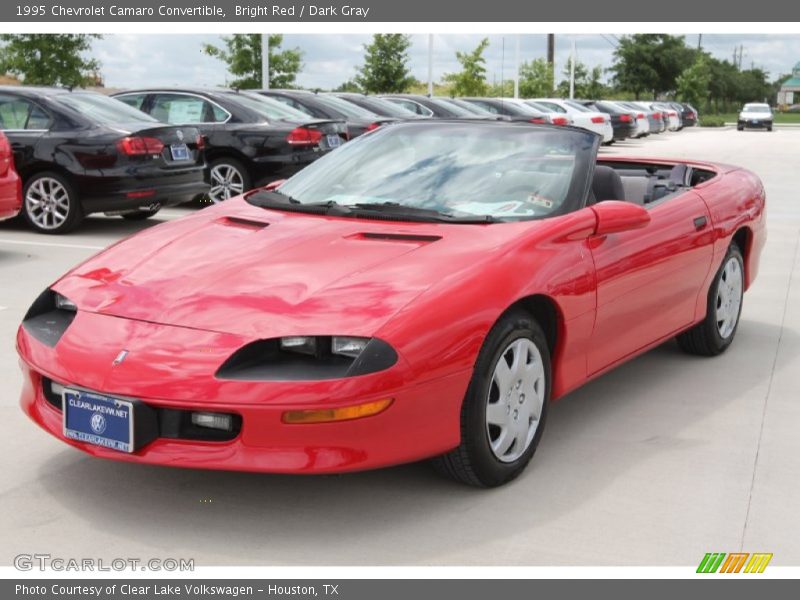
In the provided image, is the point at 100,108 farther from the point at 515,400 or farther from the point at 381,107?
the point at 515,400

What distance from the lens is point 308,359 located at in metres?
Result: 3.61

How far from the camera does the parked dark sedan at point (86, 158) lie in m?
10.5

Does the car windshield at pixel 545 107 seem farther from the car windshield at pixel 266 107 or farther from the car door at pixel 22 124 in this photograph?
the car door at pixel 22 124

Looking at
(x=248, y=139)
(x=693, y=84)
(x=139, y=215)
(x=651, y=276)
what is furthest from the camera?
(x=693, y=84)

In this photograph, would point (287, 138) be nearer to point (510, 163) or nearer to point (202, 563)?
point (510, 163)

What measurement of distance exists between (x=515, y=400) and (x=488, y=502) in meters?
0.40

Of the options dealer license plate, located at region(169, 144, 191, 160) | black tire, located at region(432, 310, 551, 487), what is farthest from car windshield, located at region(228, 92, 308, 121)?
black tire, located at region(432, 310, 551, 487)

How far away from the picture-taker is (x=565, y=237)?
441 cm

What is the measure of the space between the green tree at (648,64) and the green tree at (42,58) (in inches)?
2582

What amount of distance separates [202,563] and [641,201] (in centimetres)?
332

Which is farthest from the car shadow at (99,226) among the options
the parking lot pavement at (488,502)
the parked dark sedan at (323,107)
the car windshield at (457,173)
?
the car windshield at (457,173)

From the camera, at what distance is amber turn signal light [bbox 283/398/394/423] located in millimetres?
3480

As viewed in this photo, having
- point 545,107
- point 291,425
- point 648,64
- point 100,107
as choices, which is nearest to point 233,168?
point 100,107
